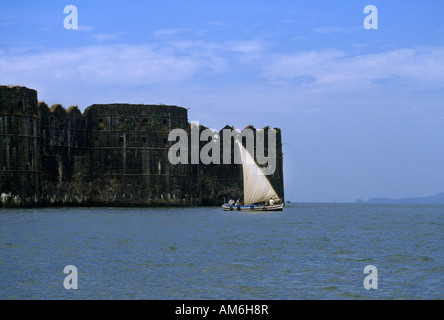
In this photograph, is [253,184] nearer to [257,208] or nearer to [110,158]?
[257,208]

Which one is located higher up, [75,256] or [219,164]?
[219,164]

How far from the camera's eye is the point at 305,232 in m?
44.9

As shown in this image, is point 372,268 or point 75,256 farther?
point 75,256

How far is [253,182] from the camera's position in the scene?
60.8 m

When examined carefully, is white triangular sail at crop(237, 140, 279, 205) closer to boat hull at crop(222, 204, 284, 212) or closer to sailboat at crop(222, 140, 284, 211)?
sailboat at crop(222, 140, 284, 211)

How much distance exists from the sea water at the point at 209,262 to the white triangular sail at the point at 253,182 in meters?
13.7

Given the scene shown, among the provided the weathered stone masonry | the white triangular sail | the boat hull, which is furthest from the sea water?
the boat hull

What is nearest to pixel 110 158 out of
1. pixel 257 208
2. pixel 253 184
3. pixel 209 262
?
pixel 253 184

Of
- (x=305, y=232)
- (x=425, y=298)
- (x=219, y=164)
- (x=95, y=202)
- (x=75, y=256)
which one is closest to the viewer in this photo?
(x=425, y=298)

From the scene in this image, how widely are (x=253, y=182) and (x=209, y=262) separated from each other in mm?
33692

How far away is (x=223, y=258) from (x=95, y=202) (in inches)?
1530

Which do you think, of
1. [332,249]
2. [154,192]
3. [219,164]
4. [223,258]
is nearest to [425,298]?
[223,258]

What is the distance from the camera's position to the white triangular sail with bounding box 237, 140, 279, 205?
59734mm
